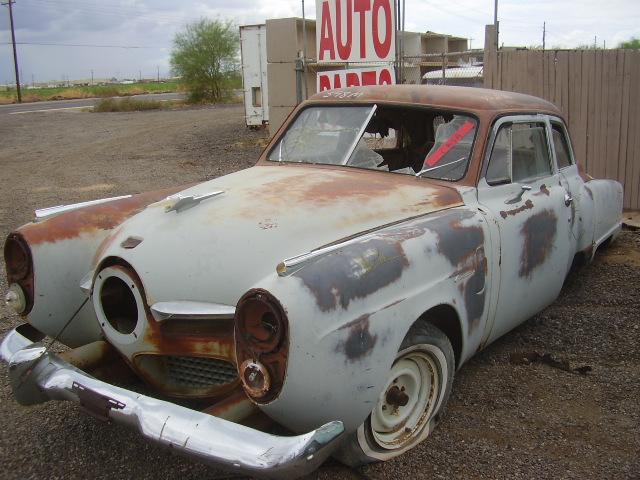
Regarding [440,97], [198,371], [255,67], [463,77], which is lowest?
[198,371]

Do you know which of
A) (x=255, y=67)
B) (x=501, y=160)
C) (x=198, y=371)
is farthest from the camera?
(x=255, y=67)

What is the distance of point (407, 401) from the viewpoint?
2777mm

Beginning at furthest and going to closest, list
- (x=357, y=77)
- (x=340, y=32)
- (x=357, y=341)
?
(x=340, y=32) → (x=357, y=77) → (x=357, y=341)

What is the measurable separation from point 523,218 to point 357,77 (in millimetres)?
4794

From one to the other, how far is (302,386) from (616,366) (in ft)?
7.53

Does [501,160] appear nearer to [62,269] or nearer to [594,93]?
[62,269]

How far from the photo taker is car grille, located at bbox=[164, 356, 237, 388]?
266 cm

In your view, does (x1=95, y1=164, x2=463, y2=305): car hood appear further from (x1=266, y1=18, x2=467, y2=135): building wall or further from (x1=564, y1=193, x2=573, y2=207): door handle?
(x1=266, y1=18, x2=467, y2=135): building wall

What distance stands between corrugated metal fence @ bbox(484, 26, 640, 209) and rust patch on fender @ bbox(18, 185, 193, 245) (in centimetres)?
560

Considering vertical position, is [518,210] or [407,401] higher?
[518,210]

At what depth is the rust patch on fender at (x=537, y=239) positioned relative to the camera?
349 cm

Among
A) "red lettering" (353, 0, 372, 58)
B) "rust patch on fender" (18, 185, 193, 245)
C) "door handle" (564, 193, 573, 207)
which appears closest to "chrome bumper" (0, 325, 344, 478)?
"rust patch on fender" (18, 185, 193, 245)

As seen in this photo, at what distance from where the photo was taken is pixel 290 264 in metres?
2.33

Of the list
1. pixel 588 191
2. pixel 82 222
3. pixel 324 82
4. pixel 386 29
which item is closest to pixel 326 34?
pixel 324 82
